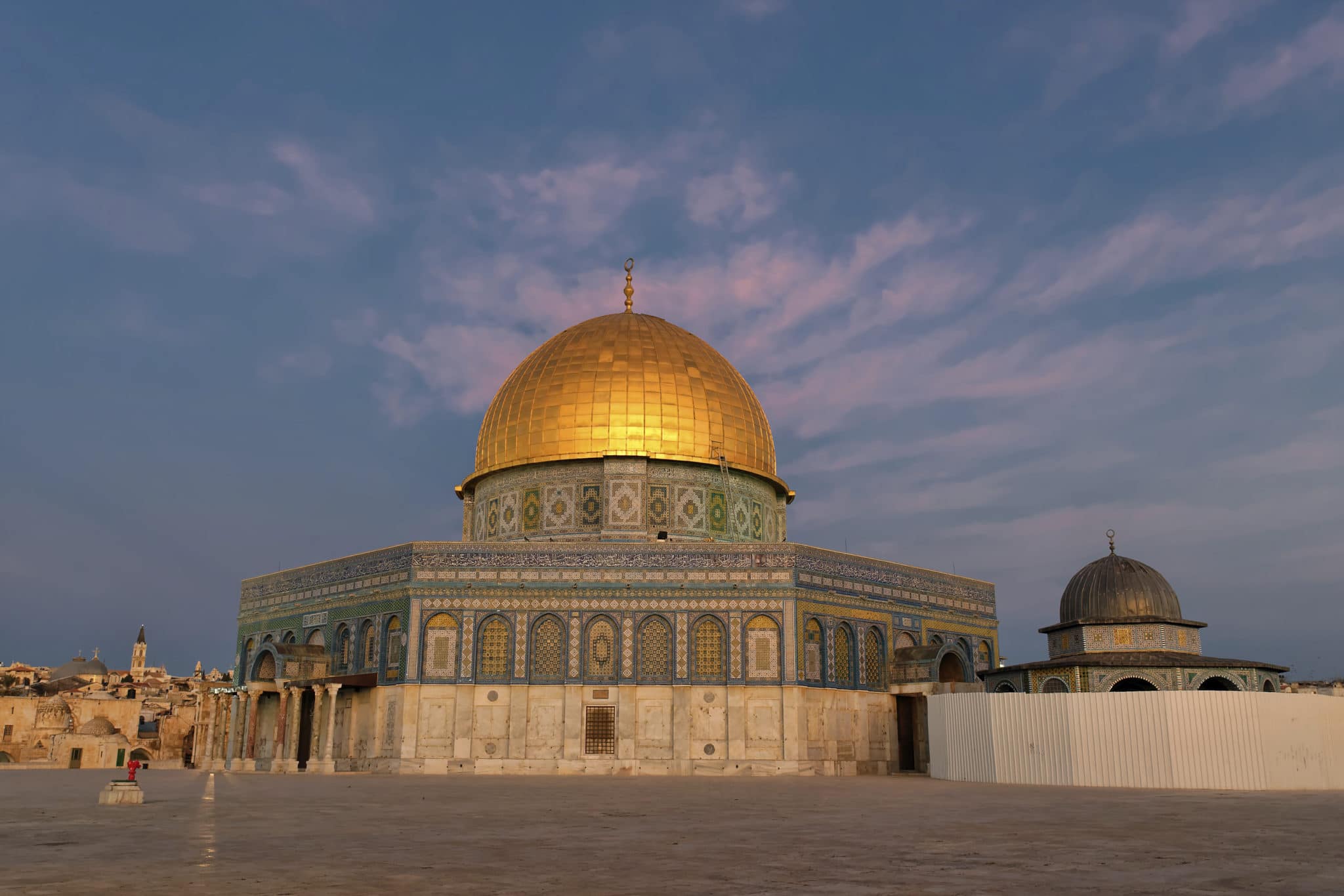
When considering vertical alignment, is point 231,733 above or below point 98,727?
below

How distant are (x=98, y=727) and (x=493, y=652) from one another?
32280mm

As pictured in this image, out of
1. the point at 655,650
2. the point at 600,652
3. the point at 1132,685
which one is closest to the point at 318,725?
the point at 600,652

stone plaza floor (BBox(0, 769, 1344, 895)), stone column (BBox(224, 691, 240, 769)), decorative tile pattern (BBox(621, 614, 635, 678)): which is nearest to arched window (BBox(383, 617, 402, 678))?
decorative tile pattern (BBox(621, 614, 635, 678))

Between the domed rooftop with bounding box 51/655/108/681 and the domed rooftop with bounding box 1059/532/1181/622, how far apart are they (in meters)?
84.3

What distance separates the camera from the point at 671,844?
9.95 m

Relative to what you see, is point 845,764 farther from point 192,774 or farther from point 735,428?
point 192,774

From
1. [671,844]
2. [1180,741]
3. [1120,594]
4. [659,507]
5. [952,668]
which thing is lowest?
[671,844]

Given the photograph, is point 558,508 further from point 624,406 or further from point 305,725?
point 305,725

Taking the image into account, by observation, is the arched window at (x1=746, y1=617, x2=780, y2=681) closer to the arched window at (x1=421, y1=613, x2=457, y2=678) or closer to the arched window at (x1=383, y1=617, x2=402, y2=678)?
the arched window at (x1=421, y1=613, x2=457, y2=678)

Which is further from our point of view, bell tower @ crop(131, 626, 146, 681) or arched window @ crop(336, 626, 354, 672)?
bell tower @ crop(131, 626, 146, 681)

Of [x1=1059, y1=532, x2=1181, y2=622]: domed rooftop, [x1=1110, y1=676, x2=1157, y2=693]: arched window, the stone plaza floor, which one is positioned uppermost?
[x1=1059, y1=532, x2=1181, y2=622]: domed rooftop

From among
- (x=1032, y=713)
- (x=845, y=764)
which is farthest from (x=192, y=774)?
(x=1032, y=713)

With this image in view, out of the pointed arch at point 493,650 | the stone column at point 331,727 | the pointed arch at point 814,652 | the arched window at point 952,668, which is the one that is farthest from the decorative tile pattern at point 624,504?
the arched window at point 952,668

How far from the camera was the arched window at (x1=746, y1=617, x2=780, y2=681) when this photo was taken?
29156 mm
